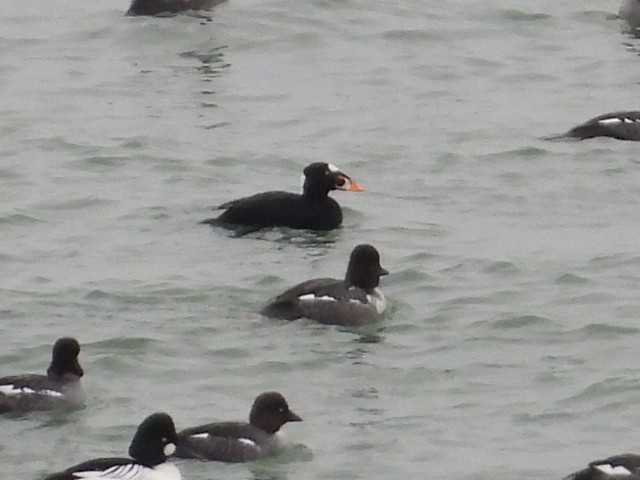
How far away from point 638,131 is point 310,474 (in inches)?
379

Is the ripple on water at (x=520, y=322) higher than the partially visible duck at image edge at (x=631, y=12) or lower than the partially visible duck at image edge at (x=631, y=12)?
lower

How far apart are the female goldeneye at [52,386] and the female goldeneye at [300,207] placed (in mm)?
4411

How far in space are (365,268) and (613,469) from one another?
4.46m

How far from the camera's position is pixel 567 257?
19547mm

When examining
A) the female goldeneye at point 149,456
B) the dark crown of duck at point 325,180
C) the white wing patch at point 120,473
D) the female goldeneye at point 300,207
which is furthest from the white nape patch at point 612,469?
the dark crown of duck at point 325,180

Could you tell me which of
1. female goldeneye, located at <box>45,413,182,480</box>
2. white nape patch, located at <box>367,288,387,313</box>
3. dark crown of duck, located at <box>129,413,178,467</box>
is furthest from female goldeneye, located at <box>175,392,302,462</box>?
white nape patch, located at <box>367,288,387,313</box>

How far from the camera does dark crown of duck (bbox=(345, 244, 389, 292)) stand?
58.8ft

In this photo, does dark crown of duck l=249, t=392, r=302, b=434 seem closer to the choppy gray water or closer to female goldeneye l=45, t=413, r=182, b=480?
the choppy gray water

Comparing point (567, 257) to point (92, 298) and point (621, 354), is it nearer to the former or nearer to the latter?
point (621, 354)

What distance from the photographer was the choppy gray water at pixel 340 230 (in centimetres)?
1559

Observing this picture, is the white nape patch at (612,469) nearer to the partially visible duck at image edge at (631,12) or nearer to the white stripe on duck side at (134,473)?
the white stripe on duck side at (134,473)

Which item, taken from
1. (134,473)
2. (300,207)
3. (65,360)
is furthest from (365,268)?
(134,473)

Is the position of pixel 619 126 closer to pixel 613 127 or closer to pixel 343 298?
pixel 613 127

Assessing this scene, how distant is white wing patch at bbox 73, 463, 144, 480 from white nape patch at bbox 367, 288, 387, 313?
4152 millimetres
